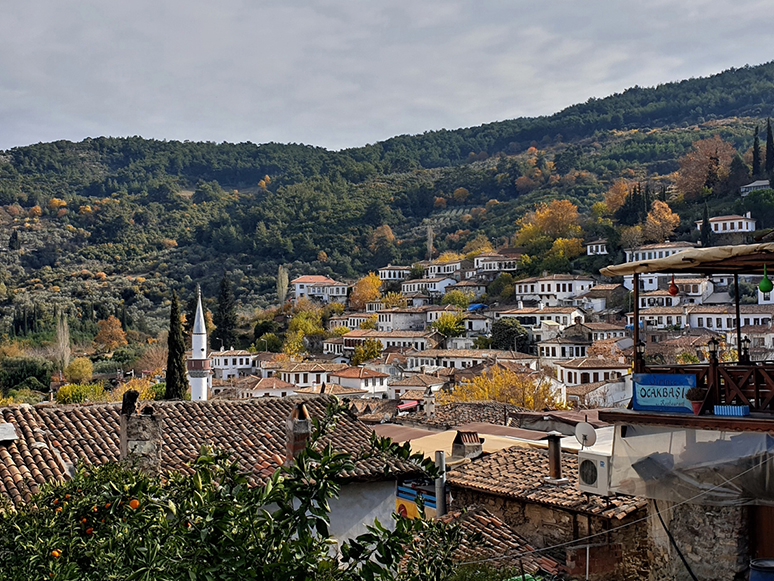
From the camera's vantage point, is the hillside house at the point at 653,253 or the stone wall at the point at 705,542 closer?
the stone wall at the point at 705,542

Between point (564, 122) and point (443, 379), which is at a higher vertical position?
point (564, 122)

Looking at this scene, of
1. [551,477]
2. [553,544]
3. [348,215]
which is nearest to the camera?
[553,544]

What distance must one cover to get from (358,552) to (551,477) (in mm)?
7482

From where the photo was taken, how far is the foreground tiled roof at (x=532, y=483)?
9062 mm

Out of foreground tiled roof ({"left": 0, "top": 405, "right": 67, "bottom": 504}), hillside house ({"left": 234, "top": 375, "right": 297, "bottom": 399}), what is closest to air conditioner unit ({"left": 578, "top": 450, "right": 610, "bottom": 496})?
foreground tiled roof ({"left": 0, "top": 405, "right": 67, "bottom": 504})

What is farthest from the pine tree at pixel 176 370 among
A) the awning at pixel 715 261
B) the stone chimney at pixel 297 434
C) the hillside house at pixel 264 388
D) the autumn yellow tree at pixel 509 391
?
the awning at pixel 715 261

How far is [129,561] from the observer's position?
3.31 m

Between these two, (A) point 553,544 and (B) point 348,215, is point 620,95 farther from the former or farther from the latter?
(A) point 553,544

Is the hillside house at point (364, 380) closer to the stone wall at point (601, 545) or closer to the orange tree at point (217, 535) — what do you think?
the stone wall at point (601, 545)

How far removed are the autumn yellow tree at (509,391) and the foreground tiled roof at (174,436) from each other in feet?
88.7

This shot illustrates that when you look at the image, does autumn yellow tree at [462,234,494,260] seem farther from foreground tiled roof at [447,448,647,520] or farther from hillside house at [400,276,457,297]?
foreground tiled roof at [447,448,647,520]

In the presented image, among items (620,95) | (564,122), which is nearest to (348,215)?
(564,122)

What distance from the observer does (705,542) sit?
7.51 meters

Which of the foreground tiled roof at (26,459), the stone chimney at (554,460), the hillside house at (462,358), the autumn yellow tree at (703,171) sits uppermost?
the autumn yellow tree at (703,171)
